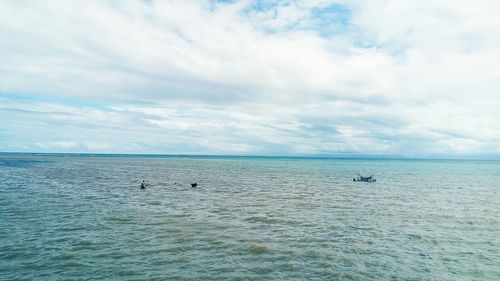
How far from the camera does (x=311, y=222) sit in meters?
32.6

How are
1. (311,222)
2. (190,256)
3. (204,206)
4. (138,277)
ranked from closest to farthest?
1. (138,277)
2. (190,256)
3. (311,222)
4. (204,206)

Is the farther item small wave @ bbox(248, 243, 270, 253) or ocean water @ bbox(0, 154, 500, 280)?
small wave @ bbox(248, 243, 270, 253)

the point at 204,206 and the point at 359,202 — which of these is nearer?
the point at 204,206

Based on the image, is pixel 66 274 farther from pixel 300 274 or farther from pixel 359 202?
pixel 359 202

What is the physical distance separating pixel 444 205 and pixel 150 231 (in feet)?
132

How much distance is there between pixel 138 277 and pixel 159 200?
92.0ft

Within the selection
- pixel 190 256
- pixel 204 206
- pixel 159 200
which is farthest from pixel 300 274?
pixel 159 200

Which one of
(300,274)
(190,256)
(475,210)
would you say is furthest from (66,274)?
(475,210)

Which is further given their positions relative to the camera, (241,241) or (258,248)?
(241,241)

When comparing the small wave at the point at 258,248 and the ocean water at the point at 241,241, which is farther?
the small wave at the point at 258,248

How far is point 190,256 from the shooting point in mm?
21516

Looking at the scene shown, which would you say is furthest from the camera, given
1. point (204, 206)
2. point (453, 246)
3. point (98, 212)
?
point (204, 206)

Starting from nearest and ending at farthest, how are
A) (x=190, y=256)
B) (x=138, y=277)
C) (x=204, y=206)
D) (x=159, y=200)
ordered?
(x=138, y=277) < (x=190, y=256) < (x=204, y=206) < (x=159, y=200)

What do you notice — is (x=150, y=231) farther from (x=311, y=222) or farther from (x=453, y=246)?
(x=453, y=246)
